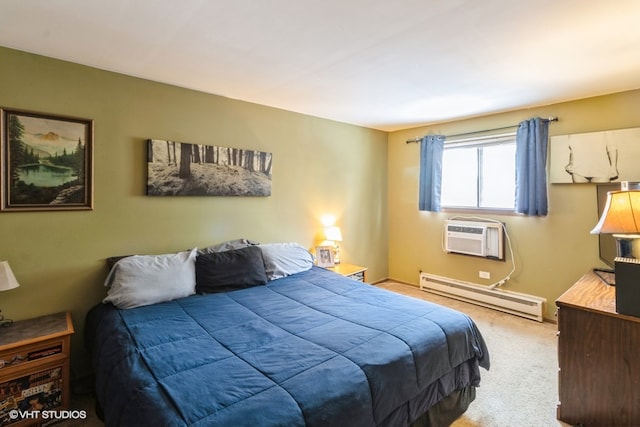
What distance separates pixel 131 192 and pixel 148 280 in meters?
0.78

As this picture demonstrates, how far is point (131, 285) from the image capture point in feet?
7.19

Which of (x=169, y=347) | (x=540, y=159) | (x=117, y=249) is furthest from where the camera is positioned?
(x=540, y=159)

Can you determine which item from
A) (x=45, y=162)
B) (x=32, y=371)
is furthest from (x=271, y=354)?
(x=45, y=162)

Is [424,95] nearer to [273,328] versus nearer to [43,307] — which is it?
[273,328]

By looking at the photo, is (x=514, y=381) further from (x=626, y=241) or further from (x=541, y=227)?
(x=541, y=227)

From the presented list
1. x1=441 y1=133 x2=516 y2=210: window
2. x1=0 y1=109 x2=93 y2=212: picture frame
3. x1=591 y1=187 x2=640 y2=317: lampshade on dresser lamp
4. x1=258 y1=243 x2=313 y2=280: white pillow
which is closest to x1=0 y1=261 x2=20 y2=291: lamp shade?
x1=0 y1=109 x2=93 y2=212: picture frame

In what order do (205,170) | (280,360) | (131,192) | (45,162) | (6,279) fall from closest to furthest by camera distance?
(280,360) < (6,279) < (45,162) < (131,192) < (205,170)

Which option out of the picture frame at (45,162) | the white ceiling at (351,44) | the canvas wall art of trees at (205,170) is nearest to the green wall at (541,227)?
the white ceiling at (351,44)

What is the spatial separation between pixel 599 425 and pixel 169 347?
2384 millimetres

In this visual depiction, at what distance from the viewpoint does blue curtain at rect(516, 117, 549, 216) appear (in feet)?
10.5

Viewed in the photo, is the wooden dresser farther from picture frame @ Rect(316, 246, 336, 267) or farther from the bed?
picture frame @ Rect(316, 246, 336, 267)

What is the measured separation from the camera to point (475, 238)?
12.1ft

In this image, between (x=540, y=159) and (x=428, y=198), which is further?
(x=428, y=198)

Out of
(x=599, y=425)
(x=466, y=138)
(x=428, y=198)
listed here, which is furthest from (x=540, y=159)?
(x=599, y=425)
